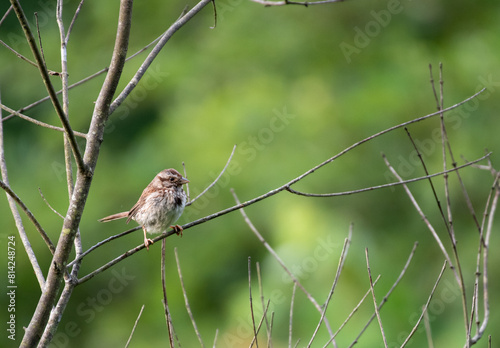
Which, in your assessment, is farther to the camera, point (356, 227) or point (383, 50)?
point (383, 50)

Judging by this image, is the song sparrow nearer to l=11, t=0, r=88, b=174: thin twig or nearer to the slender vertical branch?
the slender vertical branch

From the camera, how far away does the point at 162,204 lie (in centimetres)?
455

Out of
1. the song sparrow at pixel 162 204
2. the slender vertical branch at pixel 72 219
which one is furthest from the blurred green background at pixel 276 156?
the slender vertical branch at pixel 72 219

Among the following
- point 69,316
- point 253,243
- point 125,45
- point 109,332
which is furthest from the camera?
point 69,316

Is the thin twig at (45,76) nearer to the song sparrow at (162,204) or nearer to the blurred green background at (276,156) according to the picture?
the song sparrow at (162,204)

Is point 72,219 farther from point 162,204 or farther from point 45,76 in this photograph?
point 162,204

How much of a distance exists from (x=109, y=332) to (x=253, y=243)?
209cm

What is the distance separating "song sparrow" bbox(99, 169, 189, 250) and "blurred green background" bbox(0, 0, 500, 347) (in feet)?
5.91

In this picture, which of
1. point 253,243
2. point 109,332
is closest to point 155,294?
point 109,332

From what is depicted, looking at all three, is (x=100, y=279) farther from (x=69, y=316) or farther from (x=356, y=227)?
(x=356, y=227)

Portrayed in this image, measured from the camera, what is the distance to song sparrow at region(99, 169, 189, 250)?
4.55m

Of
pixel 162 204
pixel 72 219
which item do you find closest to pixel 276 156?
pixel 162 204

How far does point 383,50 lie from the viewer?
27.7ft

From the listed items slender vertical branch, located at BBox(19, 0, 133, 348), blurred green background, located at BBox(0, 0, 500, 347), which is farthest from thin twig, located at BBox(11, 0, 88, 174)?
blurred green background, located at BBox(0, 0, 500, 347)
